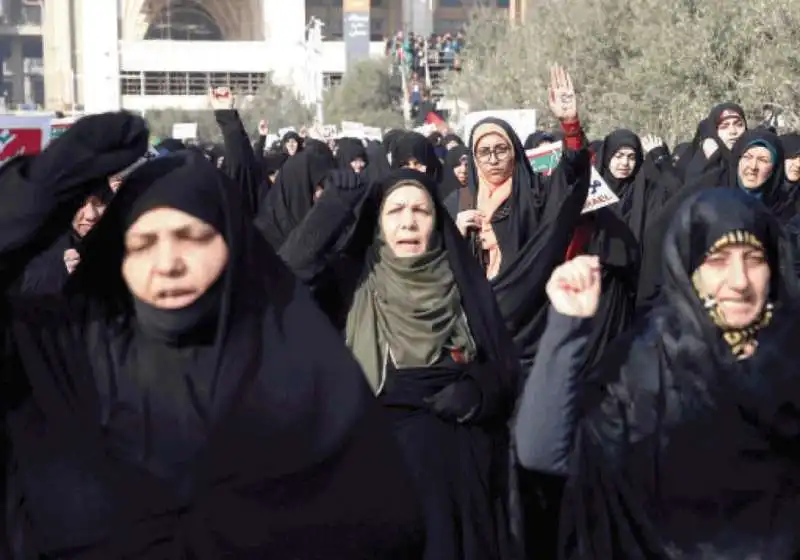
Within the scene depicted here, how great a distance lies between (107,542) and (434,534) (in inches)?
55.2

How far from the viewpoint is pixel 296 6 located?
70562 mm

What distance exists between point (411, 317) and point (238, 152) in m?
4.94

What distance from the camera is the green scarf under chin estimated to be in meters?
3.88

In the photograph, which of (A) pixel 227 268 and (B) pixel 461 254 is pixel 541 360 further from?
(B) pixel 461 254

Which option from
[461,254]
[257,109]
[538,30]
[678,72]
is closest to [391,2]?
[257,109]

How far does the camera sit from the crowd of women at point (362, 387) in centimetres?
254

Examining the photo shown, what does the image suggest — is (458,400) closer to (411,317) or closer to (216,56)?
(411,317)

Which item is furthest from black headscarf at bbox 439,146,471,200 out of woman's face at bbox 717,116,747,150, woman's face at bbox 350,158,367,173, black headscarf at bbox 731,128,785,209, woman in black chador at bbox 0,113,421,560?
woman in black chador at bbox 0,113,421,560

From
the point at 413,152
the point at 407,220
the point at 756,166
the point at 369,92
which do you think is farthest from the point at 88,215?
the point at 369,92

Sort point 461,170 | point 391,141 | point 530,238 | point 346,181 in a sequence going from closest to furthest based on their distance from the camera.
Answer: point 346,181 → point 530,238 → point 461,170 → point 391,141

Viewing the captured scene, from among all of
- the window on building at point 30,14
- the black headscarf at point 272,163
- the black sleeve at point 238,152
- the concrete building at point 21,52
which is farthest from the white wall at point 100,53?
the black sleeve at point 238,152

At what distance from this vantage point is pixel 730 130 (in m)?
8.38

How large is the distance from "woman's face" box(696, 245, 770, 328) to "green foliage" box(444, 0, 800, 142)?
39.4 feet

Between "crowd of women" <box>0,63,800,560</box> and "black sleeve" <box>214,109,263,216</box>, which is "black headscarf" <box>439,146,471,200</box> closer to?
"black sleeve" <box>214,109,263,216</box>
